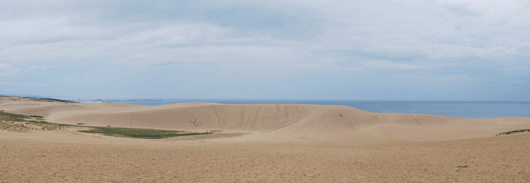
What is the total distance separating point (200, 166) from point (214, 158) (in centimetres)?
195

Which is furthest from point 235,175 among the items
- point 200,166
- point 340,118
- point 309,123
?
point 340,118

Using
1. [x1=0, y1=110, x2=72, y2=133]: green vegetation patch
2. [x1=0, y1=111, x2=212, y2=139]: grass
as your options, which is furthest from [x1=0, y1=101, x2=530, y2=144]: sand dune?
[x1=0, y1=110, x2=72, y2=133]: green vegetation patch

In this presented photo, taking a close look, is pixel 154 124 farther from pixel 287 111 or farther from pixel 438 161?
pixel 438 161

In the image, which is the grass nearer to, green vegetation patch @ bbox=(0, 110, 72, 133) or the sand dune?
green vegetation patch @ bbox=(0, 110, 72, 133)

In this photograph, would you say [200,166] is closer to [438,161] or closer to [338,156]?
[338,156]

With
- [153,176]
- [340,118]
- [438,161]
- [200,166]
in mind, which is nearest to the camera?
[153,176]

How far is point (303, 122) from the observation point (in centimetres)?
3300

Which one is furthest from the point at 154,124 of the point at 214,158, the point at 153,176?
the point at 153,176

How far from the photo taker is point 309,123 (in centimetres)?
3247

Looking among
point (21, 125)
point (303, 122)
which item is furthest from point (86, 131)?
point (303, 122)

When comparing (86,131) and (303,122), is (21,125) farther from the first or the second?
(303,122)

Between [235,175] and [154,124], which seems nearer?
[235,175]

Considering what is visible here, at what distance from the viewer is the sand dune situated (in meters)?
28.6

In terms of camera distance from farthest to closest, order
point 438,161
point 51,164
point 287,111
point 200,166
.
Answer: point 287,111 → point 438,161 → point 200,166 → point 51,164
